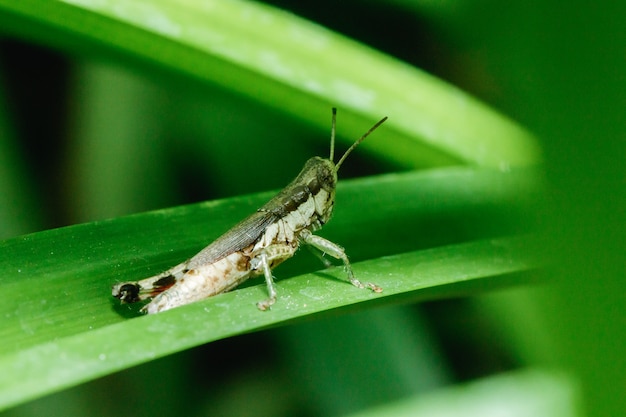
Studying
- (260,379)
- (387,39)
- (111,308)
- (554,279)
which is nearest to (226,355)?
(260,379)

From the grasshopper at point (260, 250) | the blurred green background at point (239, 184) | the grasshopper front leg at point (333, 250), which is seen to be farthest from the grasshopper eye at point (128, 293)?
the blurred green background at point (239, 184)

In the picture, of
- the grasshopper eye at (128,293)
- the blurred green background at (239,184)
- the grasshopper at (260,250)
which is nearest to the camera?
the grasshopper eye at (128,293)

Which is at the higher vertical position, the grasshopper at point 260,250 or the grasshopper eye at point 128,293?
the grasshopper at point 260,250

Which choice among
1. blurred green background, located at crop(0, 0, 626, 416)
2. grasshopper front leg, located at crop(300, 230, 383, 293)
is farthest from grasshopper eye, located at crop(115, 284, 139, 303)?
blurred green background, located at crop(0, 0, 626, 416)

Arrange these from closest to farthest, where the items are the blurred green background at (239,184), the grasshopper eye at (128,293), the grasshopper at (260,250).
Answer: the grasshopper eye at (128,293) < the grasshopper at (260,250) < the blurred green background at (239,184)

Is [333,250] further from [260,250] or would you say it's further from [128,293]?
[128,293]

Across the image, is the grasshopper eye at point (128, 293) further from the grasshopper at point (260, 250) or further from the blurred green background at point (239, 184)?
the blurred green background at point (239, 184)

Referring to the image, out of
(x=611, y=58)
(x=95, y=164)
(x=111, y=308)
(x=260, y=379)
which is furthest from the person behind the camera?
(x=95, y=164)

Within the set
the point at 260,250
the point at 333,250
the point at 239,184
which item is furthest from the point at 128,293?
the point at 239,184

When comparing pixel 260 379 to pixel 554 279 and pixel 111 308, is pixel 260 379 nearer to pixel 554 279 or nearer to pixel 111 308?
pixel 111 308
